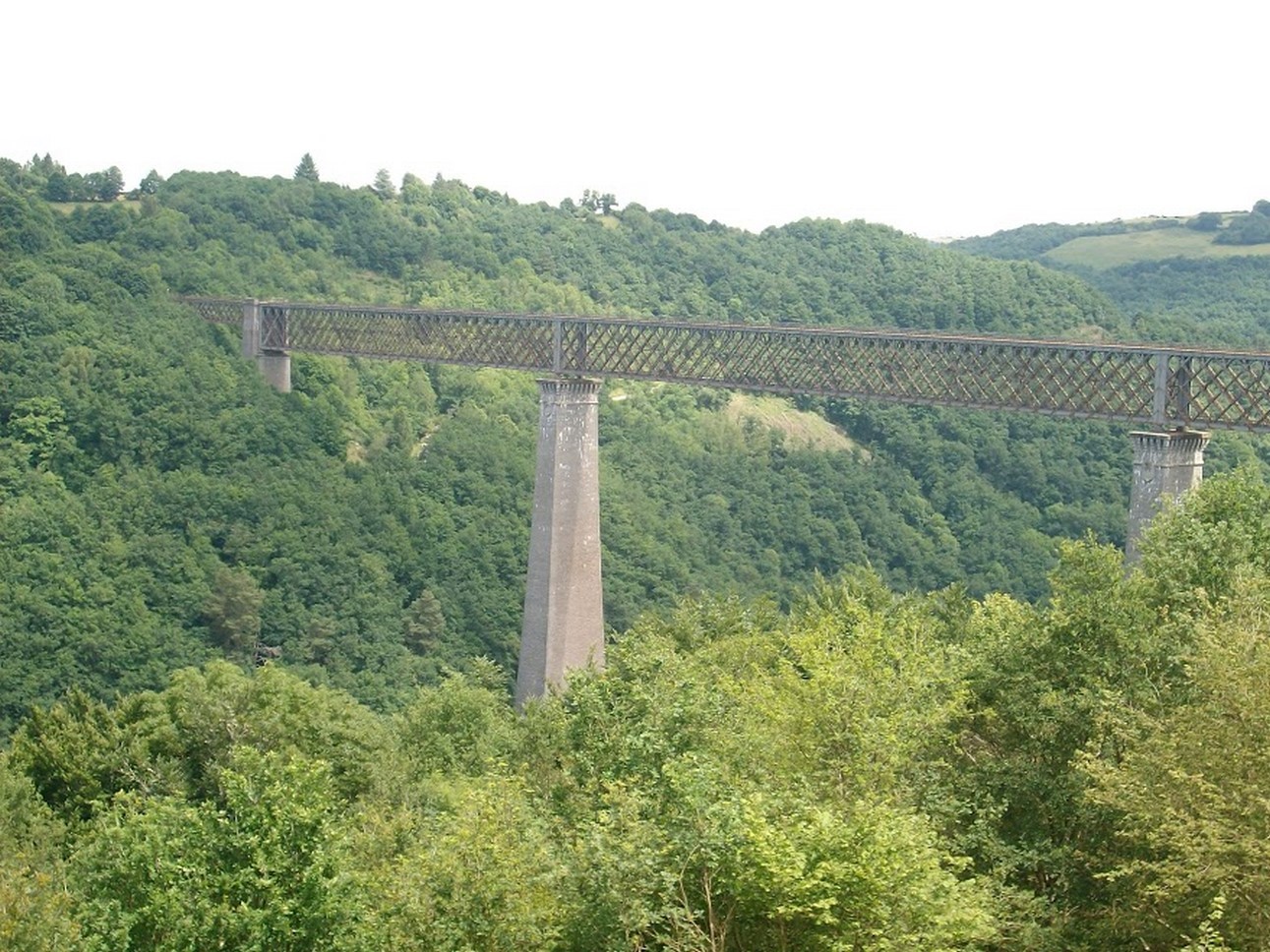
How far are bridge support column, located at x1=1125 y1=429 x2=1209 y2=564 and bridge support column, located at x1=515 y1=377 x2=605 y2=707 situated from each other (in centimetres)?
1553

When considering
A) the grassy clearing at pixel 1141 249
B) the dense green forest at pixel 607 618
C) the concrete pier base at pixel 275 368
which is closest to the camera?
the dense green forest at pixel 607 618

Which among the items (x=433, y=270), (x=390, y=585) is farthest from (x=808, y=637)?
(x=433, y=270)

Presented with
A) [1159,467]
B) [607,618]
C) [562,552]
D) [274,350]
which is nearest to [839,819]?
[1159,467]

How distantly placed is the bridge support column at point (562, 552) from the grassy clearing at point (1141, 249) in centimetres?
6910

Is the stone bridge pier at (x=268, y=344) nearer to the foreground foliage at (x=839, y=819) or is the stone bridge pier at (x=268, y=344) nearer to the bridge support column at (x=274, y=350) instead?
the bridge support column at (x=274, y=350)

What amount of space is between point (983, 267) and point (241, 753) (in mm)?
74951

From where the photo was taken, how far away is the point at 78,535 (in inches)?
2199

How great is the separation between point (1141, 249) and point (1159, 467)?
3502 inches

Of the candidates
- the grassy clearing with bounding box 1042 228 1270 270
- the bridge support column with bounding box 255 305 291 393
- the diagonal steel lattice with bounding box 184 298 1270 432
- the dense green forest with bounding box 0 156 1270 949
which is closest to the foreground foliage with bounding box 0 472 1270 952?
the dense green forest with bounding box 0 156 1270 949

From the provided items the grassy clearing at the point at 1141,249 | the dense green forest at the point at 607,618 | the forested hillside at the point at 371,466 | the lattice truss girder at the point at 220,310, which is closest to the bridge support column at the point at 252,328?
the forested hillside at the point at 371,466

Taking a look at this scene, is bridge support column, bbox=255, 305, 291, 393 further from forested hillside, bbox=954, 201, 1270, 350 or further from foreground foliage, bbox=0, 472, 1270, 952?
foreground foliage, bbox=0, 472, 1270, 952

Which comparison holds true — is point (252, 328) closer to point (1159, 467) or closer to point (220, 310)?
point (220, 310)

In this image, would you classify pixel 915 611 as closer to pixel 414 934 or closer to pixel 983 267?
pixel 414 934

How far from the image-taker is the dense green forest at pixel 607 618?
17484 mm
